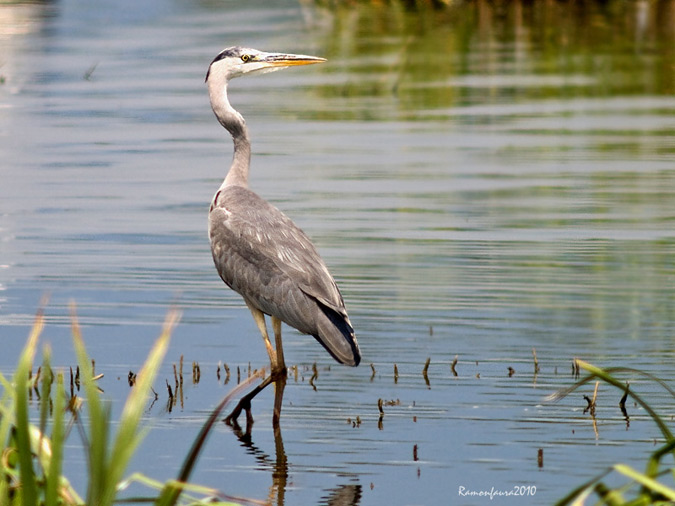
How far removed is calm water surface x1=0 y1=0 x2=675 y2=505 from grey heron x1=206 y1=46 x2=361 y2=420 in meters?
0.37

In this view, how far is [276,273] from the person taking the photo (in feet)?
25.5

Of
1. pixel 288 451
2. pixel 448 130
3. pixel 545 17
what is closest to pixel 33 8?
pixel 545 17

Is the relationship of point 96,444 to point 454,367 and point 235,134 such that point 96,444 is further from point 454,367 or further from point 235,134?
point 235,134

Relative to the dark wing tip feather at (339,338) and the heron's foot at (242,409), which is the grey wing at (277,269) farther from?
the heron's foot at (242,409)

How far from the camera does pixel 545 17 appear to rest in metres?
36.7

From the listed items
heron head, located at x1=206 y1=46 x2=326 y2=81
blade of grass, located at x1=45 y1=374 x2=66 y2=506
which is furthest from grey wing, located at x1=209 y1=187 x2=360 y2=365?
blade of grass, located at x1=45 y1=374 x2=66 y2=506

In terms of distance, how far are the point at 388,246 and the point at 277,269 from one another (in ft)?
12.7

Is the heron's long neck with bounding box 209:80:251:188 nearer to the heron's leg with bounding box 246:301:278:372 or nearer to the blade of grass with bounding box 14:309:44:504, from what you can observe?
the heron's leg with bounding box 246:301:278:372

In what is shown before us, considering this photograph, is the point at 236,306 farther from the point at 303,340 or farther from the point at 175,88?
the point at 175,88

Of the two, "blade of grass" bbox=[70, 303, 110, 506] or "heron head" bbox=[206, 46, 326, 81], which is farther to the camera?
"heron head" bbox=[206, 46, 326, 81]

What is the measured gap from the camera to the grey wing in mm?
7391

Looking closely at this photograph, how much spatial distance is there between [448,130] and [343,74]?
676cm

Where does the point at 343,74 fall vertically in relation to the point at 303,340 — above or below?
above

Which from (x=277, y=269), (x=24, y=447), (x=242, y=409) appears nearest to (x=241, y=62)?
(x=277, y=269)
